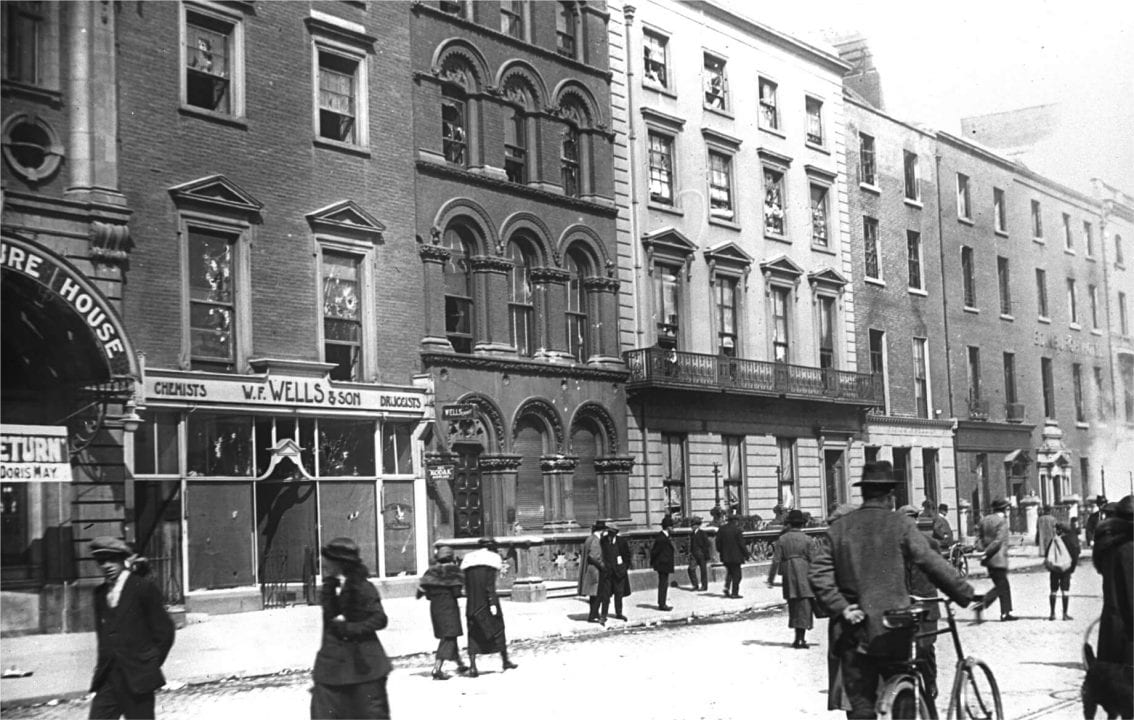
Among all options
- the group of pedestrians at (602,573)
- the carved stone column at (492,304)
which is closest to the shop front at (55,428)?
the group of pedestrians at (602,573)

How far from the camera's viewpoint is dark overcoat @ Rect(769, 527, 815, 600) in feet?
57.3

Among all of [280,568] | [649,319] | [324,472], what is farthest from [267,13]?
[649,319]

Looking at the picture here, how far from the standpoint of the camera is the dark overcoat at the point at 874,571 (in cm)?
856

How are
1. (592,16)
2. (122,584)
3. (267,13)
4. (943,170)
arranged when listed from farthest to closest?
1. (943,170)
2. (592,16)
3. (267,13)
4. (122,584)

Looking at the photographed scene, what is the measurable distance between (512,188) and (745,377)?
9829mm

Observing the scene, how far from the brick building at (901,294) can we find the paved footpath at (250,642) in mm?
18463

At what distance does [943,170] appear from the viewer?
39844mm

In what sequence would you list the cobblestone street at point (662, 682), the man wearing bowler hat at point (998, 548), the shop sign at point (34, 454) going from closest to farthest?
the cobblestone street at point (662, 682)
the shop sign at point (34, 454)
the man wearing bowler hat at point (998, 548)

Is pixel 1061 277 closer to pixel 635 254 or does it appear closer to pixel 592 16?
pixel 635 254

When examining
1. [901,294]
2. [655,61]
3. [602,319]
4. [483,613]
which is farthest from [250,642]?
[901,294]

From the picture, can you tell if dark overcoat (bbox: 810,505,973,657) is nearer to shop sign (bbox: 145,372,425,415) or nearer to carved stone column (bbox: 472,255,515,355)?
shop sign (bbox: 145,372,425,415)

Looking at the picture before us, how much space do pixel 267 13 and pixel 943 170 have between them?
2602 centimetres

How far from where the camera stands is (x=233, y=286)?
18719 millimetres

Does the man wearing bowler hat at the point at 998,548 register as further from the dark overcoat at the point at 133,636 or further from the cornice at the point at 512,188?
the cornice at the point at 512,188
